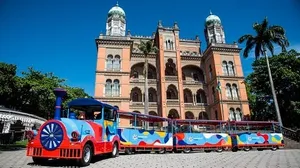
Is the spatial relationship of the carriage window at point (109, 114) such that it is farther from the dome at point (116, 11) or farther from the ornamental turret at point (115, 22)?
the dome at point (116, 11)

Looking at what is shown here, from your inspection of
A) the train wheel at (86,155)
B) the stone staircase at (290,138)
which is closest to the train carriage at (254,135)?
the stone staircase at (290,138)

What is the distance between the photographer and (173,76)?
33031mm

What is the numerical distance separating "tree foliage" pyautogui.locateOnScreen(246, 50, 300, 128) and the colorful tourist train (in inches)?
318

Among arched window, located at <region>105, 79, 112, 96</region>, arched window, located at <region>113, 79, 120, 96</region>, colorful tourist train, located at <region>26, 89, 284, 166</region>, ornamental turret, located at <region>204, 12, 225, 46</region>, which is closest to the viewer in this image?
colorful tourist train, located at <region>26, 89, 284, 166</region>

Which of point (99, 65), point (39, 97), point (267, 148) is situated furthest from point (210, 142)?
point (39, 97)

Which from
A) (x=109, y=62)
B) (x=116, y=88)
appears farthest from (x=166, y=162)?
(x=109, y=62)

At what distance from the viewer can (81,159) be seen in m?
6.88

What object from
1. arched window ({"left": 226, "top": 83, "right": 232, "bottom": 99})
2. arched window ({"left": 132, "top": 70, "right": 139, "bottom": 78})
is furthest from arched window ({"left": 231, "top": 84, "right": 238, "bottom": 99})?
arched window ({"left": 132, "top": 70, "right": 139, "bottom": 78})

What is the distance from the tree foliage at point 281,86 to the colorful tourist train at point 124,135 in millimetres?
8068

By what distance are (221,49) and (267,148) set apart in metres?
19.3

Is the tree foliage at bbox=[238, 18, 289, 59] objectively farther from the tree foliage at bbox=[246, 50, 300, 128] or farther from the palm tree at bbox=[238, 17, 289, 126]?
the tree foliage at bbox=[246, 50, 300, 128]

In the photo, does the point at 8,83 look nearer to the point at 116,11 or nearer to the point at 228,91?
the point at 116,11

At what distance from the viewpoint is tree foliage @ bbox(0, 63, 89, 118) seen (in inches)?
1034

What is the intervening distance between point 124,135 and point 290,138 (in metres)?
18.8
